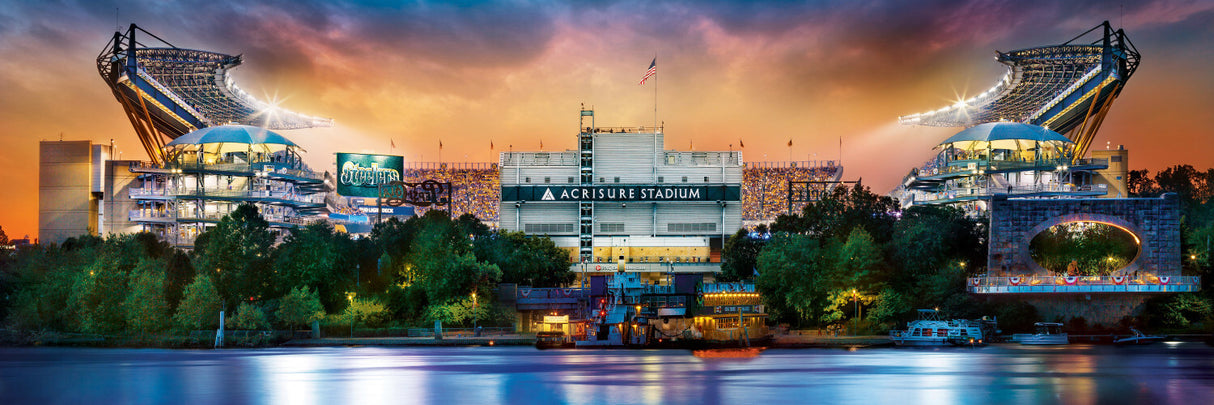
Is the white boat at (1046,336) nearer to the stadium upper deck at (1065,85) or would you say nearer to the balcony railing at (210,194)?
the stadium upper deck at (1065,85)

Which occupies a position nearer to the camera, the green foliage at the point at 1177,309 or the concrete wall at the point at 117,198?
the green foliage at the point at 1177,309

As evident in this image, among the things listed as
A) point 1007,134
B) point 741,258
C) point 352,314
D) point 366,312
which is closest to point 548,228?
point 741,258

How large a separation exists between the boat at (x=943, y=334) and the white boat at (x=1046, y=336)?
3.65m

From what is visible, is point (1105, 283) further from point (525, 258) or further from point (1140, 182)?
point (1140, 182)

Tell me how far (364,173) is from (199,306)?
50.5 metres

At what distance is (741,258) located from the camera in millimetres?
119875

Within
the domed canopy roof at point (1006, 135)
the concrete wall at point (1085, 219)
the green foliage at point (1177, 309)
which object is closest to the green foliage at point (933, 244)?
the concrete wall at point (1085, 219)

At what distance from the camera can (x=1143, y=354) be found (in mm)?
76375

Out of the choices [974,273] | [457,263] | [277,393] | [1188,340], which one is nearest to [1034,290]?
[974,273]

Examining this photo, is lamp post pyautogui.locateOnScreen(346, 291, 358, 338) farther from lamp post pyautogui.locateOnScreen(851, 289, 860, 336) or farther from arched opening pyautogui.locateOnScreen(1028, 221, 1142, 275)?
arched opening pyautogui.locateOnScreen(1028, 221, 1142, 275)

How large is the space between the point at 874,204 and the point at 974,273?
827 inches

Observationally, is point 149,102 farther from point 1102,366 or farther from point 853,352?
point 1102,366

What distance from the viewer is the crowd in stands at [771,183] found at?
172125mm

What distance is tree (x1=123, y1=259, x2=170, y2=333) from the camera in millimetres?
88812
